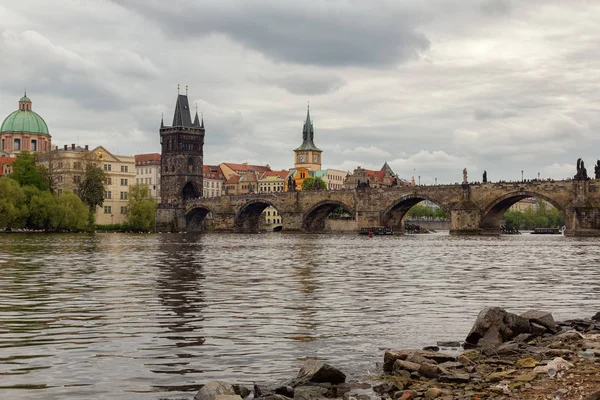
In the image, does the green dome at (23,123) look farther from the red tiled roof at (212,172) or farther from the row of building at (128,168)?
the red tiled roof at (212,172)

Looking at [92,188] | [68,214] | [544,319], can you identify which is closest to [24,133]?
[92,188]

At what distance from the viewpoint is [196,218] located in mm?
148625

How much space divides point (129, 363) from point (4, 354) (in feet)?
6.99

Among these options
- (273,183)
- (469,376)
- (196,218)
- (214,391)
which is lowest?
(469,376)

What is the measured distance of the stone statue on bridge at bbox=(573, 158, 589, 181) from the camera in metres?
83.9

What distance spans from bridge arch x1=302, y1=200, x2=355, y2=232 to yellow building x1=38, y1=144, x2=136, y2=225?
2878 centimetres

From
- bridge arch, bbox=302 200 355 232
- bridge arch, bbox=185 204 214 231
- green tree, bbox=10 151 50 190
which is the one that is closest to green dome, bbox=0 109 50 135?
bridge arch, bbox=185 204 214 231

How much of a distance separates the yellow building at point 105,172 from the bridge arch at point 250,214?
19445 millimetres

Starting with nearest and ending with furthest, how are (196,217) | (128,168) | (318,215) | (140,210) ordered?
(140,210) < (318,215) < (128,168) < (196,217)

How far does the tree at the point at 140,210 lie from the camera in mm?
110188

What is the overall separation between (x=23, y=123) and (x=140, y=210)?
55.3 m

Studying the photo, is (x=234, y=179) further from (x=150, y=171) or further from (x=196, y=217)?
(x=196, y=217)

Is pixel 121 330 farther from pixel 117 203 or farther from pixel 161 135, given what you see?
pixel 161 135

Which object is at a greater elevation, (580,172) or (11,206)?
Answer: (580,172)
